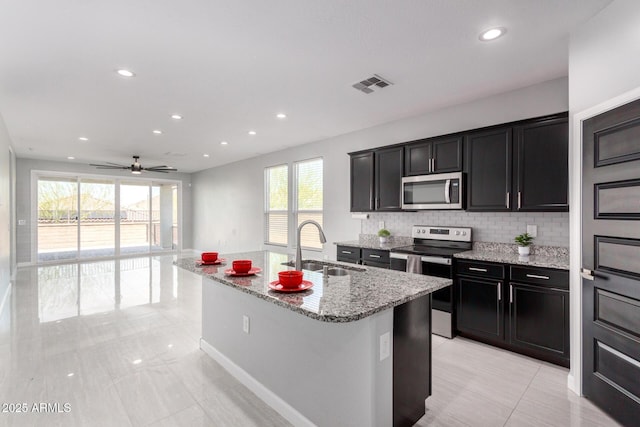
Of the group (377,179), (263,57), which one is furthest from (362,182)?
(263,57)

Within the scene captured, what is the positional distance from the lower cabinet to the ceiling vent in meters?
2.04

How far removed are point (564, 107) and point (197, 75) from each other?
361 centimetres

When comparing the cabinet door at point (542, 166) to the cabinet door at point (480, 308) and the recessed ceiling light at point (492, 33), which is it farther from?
the recessed ceiling light at point (492, 33)

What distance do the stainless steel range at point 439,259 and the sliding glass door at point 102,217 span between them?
8421mm

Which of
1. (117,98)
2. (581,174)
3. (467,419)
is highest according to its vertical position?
(117,98)

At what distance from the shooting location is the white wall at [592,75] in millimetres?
1901

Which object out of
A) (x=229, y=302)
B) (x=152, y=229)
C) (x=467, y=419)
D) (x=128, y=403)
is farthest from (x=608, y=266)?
(x=152, y=229)

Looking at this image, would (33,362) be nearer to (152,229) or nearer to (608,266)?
(608,266)

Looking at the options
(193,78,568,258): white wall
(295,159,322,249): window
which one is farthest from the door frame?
(295,159,322,249): window

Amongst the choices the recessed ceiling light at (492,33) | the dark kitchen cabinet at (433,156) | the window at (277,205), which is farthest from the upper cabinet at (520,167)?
the window at (277,205)

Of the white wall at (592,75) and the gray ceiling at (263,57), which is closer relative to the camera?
the white wall at (592,75)

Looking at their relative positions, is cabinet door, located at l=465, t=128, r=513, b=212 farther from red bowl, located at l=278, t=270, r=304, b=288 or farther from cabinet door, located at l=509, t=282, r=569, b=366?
red bowl, located at l=278, t=270, r=304, b=288

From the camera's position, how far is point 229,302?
262 cm

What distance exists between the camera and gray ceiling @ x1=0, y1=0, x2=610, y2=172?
6.77 ft
